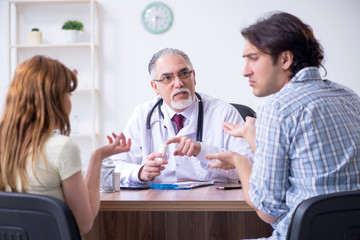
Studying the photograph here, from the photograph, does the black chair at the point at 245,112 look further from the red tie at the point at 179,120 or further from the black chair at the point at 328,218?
the black chair at the point at 328,218

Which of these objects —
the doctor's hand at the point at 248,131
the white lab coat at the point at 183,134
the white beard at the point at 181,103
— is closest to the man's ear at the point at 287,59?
the doctor's hand at the point at 248,131

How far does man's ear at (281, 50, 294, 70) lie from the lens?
144 cm

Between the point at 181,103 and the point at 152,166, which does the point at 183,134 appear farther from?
the point at 152,166

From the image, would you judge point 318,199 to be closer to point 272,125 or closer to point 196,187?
point 272,125

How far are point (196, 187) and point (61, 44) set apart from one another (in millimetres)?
3431

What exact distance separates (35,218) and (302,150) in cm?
71

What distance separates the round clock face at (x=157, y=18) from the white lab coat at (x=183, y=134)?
2.59 metres

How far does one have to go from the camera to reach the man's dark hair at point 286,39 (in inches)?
55.9

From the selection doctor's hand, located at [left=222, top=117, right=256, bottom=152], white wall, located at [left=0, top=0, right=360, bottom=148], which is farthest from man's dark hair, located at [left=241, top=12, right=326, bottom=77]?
white wall, located at [left=0, top=0, right=360, bottom=148]

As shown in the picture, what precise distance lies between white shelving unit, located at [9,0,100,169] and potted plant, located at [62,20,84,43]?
117 mm

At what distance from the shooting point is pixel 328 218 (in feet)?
3.79

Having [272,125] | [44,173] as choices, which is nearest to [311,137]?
[272,125]

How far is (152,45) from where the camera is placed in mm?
5148

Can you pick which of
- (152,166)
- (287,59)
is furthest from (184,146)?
(287,59)
